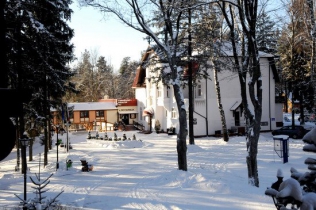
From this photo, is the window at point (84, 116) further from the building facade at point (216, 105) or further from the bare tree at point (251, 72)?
the bare tree at point (251, 72)

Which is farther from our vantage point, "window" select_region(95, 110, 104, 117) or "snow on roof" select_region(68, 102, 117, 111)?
"window" select_region(95, 110, 104, 117)

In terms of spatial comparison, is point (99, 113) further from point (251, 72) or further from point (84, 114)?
point (251, 72)

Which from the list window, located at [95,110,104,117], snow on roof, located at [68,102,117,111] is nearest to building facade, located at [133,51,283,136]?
snow on roof, located at [68,102,117,111]

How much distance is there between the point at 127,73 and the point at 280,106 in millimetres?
48511

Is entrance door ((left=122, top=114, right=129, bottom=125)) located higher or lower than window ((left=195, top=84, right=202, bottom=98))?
lower

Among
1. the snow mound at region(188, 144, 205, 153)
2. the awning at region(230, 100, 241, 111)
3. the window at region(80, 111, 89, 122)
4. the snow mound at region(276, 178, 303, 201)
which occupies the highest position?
the awning at region(230, 100, 241, 111)

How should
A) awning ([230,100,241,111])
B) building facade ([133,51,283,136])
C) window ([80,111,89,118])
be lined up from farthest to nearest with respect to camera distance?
window ([80,111,89,118]), awning ([230,100,241,111]), building facade ([133,51,283,136])

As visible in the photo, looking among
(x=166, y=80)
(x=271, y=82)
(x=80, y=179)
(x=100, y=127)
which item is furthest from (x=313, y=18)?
(x=100, y=127)

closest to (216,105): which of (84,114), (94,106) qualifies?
(94,106)

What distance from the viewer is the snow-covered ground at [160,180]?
36.4 ft

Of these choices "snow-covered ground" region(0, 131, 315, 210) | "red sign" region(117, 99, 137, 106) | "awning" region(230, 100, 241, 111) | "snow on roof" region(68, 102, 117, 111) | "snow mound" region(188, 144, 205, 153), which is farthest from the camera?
"snow on roof" region(68, 102, 117, 111)

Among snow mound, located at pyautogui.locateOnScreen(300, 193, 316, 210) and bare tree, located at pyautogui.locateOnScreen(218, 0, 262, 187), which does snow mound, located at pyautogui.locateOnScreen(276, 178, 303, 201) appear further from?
bare tree, located at pyautogui.locateOnScreen(218, 0, 262, 187)

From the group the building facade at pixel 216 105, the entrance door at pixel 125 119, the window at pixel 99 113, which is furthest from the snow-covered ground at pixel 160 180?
the window at pixel 99 113

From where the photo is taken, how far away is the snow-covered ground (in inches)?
436
